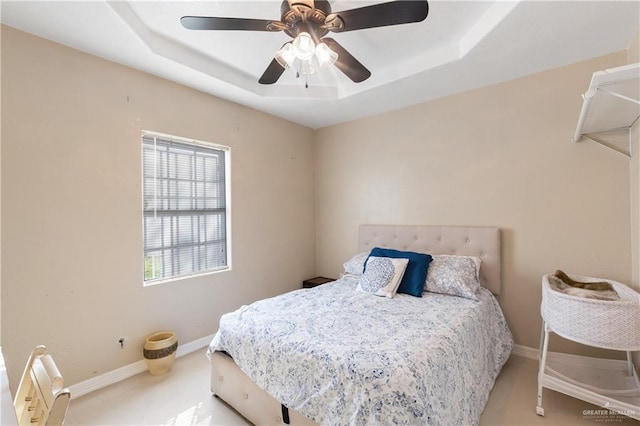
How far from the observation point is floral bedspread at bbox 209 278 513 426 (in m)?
1.25

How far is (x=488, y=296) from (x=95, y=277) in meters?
3.21

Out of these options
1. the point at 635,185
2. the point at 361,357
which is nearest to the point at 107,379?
the point at 361,357

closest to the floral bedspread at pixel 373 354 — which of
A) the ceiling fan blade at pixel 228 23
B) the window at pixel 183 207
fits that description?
the window at pixel 183 207

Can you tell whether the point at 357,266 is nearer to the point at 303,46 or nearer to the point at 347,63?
the point at 347,63

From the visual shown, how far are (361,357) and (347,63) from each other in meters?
1.72

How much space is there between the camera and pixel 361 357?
1.38 meters

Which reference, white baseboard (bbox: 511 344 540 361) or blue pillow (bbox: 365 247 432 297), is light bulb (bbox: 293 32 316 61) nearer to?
blue pillow (bbox: 365 247 432 297)

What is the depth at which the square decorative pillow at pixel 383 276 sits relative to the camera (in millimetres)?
2400

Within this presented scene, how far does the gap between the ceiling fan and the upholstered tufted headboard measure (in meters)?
2.00

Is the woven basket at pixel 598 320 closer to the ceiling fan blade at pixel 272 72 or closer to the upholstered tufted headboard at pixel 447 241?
the upholstered tufted headboard at pixel 447 241

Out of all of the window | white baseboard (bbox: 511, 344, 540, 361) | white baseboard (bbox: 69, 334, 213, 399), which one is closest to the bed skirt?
white baseboard (bbox: 69, 334, 213, 399)

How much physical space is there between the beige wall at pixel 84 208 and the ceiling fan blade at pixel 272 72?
118 cm

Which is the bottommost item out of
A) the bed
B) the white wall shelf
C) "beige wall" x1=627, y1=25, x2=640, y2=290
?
the bed

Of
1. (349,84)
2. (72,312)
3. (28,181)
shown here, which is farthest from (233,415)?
(349,84)
